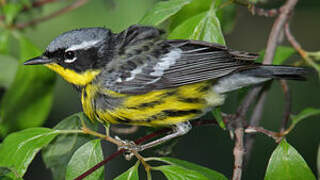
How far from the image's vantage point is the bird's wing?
10.2ft

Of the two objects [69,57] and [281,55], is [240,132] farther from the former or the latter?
[69,57]

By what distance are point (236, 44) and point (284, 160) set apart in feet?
10.0

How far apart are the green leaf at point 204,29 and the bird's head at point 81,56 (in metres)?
0.53

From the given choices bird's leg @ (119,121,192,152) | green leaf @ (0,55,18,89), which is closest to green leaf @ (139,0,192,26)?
bird's leg @ (119,121,192,152)

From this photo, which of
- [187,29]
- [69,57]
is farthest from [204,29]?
[69,57]

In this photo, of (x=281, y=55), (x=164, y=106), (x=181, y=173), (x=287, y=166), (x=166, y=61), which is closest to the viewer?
(x=181, y=173)

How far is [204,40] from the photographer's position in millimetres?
3029

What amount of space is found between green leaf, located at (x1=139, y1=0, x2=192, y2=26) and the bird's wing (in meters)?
0.23

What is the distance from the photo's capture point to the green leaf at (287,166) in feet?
8.84

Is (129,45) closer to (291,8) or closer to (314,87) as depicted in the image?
(291,8)

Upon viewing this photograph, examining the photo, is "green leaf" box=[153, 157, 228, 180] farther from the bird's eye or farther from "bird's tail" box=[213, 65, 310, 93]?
the bird's eye

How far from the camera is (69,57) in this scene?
3164mm

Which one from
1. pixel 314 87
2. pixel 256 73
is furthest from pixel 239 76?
pixel 314 87

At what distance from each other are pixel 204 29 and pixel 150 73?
0.45 metres
